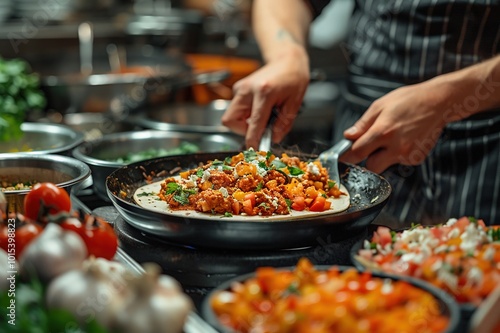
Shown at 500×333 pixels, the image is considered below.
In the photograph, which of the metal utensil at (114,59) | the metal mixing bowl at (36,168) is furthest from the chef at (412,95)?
the metal utensil at (114,59)

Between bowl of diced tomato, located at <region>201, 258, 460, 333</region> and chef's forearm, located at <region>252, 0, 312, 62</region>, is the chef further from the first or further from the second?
bowl of diced tomato, located at <region>201, 258, 460, 333</region>

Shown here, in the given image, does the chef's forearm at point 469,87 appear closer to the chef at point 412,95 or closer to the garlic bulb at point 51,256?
the chef at point 412,95

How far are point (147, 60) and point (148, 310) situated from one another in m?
3.83

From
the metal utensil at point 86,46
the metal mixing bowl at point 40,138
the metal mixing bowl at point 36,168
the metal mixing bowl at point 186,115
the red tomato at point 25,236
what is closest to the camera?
the red tomato at point 25,236

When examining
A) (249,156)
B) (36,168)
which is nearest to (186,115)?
(36,168)

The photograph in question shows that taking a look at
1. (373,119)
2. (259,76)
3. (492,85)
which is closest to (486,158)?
(492,85)

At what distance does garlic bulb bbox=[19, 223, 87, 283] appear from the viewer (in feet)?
4.05

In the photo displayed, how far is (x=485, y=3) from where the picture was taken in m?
2.52

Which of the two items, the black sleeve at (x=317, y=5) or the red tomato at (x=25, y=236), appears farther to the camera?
the black sleeve at (x=317, y=5)

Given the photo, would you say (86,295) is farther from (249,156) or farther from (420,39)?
(420,39)

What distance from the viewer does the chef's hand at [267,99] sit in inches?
93.7

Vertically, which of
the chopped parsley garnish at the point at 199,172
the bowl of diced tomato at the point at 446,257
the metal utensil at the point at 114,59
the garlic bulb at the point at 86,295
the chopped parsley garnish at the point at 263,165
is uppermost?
the garlic bulb at the point at 86,295

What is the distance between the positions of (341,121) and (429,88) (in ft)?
3.16

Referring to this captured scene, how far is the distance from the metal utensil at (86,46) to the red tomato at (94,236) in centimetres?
292
